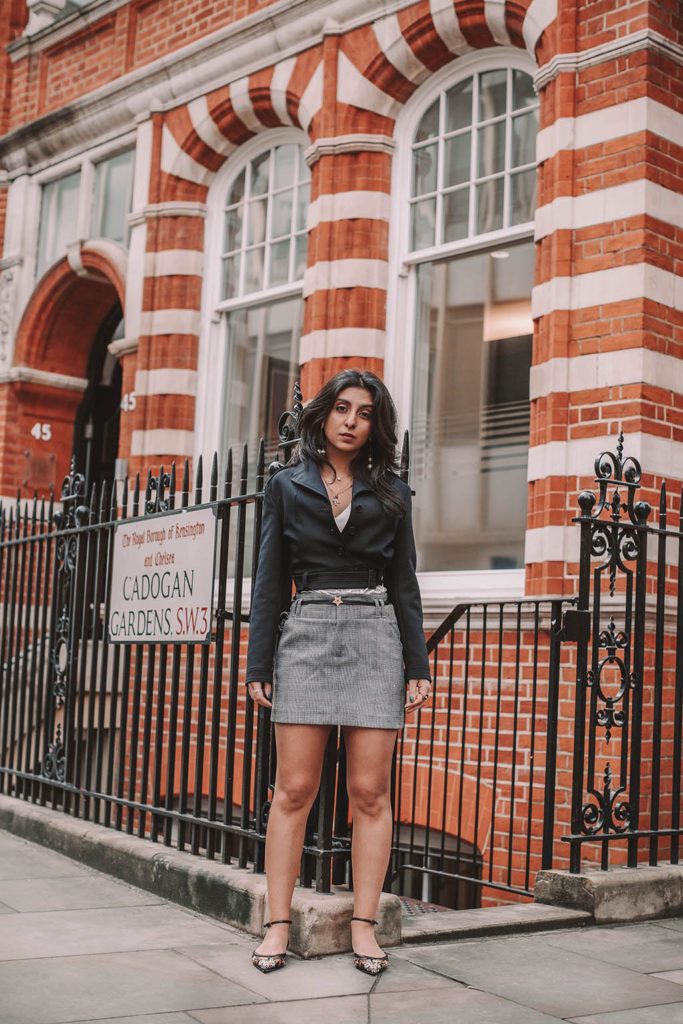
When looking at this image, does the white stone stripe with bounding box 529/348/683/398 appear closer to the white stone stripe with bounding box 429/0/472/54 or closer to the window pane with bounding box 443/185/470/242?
the window pane with bounding box 443/185/470/242

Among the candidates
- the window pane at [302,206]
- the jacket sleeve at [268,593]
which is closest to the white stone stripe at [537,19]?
the window pane at [302,206]

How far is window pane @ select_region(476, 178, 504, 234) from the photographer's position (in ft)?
27.1

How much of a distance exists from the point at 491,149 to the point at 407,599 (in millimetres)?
5084

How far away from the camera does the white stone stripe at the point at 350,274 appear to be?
8.77 meters

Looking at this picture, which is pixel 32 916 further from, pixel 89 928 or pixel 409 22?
pixel 409 22

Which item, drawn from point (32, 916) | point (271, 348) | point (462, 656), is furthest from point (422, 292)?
point (32, 916)

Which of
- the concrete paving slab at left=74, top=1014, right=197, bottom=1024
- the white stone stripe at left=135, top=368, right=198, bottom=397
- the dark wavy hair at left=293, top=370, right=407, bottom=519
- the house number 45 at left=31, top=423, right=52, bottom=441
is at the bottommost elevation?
the concrete paving slab at left=74, top=1014, right=197, bottom=1024

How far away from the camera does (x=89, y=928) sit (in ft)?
14.8

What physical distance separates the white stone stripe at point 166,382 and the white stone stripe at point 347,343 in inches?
70.1

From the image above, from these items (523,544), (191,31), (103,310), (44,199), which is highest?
(191,31)

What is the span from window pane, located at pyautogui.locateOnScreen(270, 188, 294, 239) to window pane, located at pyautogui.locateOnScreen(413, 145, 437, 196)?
52.1 inches

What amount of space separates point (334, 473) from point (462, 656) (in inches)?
137

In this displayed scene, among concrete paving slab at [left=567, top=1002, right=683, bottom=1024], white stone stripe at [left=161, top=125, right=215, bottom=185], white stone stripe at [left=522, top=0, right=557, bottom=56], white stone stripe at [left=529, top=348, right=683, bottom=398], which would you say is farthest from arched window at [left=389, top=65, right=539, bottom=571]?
concrete paving slab at [left=567, top=1002, right=683, bottom=1024]

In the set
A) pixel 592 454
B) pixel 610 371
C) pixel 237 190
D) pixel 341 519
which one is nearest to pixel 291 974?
pixel 341 519
